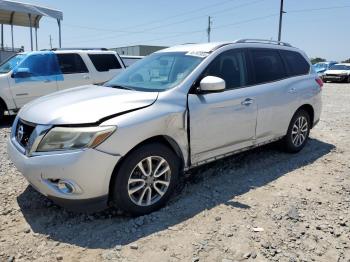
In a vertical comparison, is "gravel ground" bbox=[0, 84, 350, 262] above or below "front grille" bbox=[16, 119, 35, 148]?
below

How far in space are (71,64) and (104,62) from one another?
929 mm

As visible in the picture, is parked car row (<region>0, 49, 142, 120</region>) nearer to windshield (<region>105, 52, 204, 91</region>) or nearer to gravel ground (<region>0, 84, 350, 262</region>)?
gravel ground (<region>0, 84, 350, 262</region>)

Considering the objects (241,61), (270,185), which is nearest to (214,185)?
(270,185)

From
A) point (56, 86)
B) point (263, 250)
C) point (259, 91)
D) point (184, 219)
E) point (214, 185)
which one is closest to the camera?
point (263, 250)

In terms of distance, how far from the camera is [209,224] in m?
3.49

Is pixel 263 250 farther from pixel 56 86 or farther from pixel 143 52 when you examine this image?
pixel 143 52

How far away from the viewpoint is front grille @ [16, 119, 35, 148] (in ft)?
11.3

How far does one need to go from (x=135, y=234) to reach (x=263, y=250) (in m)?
1.16

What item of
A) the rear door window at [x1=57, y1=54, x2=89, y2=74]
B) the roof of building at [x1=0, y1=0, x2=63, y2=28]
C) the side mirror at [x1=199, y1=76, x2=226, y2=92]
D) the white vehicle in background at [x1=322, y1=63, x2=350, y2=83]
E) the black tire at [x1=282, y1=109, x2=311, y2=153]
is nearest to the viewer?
the side mirror at [x1=199, y1=76, x2=226, y2=92]

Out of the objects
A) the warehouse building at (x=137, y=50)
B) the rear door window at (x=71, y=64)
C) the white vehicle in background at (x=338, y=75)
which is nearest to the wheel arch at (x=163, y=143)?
the rear door window at (x=71, y=64)

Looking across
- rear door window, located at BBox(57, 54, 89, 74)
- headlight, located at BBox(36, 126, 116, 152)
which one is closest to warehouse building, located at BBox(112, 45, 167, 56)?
rear door window, located at BBox(57, 54, 89, 74)

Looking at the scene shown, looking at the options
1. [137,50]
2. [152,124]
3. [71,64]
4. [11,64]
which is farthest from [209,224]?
[137,50]

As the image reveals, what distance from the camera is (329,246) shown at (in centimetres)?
318

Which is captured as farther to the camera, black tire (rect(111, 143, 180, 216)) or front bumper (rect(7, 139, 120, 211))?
black tire (rect(111, 143, 180, 216))
